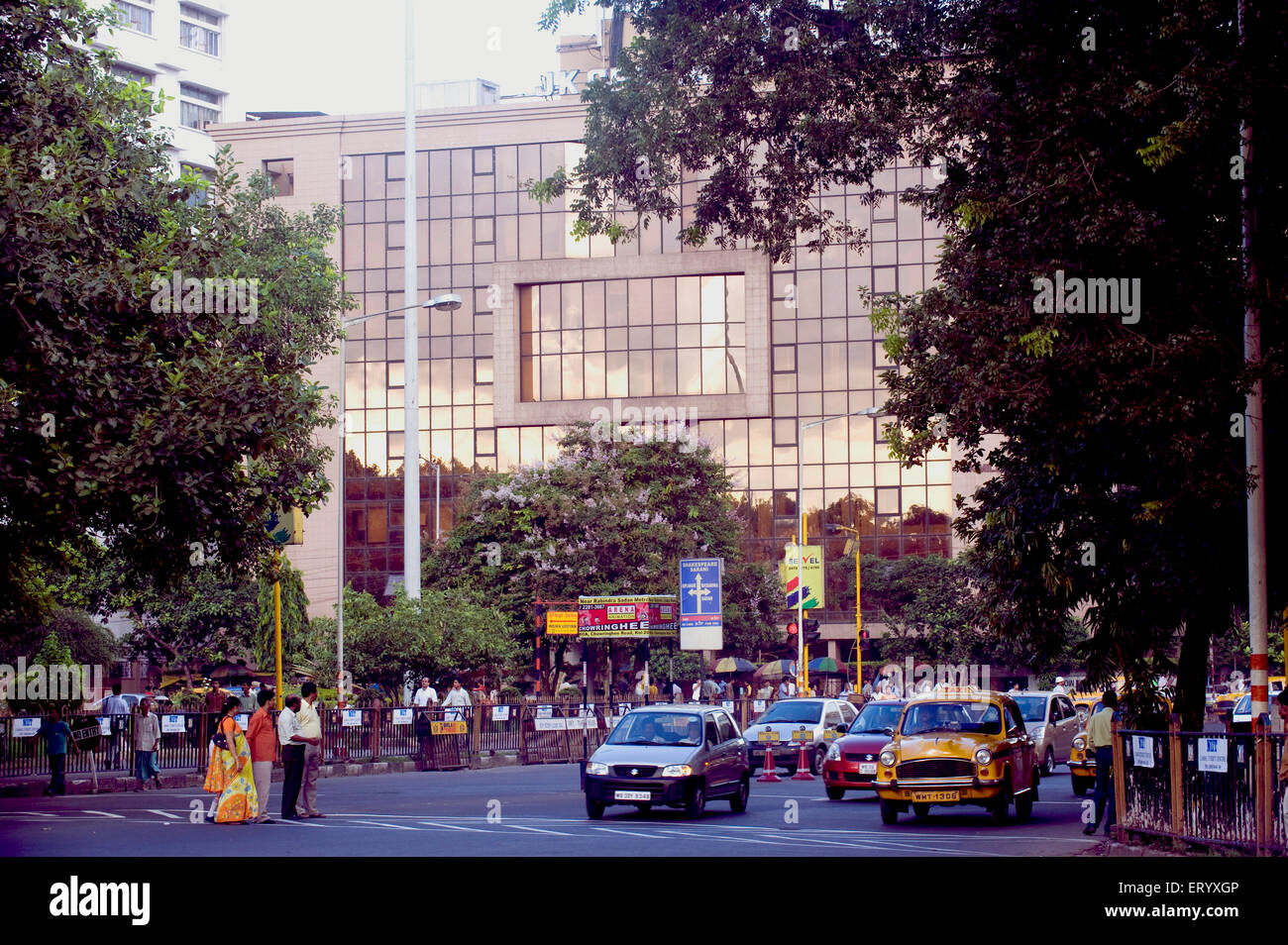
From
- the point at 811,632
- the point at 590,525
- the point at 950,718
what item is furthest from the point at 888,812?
the point at 811,632

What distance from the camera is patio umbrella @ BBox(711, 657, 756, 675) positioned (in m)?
64.5

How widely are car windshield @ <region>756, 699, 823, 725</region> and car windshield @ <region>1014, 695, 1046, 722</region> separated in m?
4.12

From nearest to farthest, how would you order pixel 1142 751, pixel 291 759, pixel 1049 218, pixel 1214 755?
pixel 1214 755
pixel 1049 218
pixel 1142 751
pixel 291 759

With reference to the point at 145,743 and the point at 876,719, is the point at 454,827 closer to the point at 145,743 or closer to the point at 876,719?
the point at 876,719

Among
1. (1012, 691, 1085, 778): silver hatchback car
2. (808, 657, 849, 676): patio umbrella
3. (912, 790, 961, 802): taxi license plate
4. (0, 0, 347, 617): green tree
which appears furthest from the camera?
(808, 657, 849, 676): patio umbrella

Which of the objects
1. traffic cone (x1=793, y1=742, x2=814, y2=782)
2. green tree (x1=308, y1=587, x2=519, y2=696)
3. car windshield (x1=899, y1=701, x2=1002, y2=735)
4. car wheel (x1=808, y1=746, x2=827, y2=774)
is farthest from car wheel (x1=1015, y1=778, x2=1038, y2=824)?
green tree (x1=308, y1=587, x2=519, y2=696)

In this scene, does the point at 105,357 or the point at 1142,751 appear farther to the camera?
the point at 105,357

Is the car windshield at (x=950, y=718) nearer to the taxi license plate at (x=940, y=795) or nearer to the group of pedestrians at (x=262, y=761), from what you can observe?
the taxi license plate at (x=940, y=795)

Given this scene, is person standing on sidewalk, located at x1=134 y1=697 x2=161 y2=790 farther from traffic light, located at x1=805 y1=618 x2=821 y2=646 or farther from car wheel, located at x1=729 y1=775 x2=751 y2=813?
traffic light, located at x1=805 y1=618 x2=821 y2=646

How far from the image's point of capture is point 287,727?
22.3 meters

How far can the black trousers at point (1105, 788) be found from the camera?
18750 mm

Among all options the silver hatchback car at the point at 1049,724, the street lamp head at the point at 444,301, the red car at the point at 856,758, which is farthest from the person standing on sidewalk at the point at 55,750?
the silver hatchback car at the point at 1049,724

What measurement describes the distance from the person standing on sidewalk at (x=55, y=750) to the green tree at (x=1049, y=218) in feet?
48.3

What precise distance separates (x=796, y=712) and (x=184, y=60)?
80.8m
